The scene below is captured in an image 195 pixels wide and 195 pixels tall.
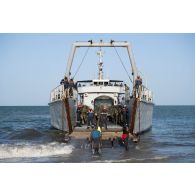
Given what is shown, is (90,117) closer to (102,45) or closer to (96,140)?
(102,45)

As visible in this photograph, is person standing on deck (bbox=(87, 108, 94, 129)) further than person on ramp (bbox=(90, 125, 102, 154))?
Yes

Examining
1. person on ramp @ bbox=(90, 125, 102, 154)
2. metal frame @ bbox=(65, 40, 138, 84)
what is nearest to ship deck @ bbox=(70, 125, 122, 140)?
person on ramp @ bbox=(90, 125, 102, 154)

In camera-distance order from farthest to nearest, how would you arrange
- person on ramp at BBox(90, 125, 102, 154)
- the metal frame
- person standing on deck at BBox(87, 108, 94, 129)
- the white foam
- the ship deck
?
the metal frame
person standing on deck at BBox(87, 108, 94, 129)
the ship deck
the white foam
person on ramp at BBox(90, 125, 102, 154)

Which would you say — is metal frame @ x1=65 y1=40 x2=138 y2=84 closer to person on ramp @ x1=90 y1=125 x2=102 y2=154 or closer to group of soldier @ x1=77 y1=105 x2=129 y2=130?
group of soldier @ x1=77 y1=105 x2=129 y2=130

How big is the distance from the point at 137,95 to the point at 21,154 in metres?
6.56

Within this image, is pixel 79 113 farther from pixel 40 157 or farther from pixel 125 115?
pixel 40 157

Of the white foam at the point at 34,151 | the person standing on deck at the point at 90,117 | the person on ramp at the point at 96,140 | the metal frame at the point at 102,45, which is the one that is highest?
the metal frame at the point at 102,45

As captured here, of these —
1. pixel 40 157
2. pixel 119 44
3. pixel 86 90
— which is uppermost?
pixel 119 44

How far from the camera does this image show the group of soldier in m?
19.9

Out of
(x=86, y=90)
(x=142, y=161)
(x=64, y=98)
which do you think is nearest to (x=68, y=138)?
(x=64, y=98)

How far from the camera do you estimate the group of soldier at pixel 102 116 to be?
65.2 feet

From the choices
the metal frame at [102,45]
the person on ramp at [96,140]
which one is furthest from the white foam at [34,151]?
the metal frame at [102,45]

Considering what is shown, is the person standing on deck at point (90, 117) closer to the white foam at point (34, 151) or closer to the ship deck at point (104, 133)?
the ship deck at point (104, 133)

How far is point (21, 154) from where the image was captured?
15812 mm
